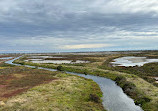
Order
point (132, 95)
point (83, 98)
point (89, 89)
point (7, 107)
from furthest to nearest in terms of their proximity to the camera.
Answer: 1. point (89, 89)
2. point (132, 95)
3. point (83, 98)
4. point (7, 107)

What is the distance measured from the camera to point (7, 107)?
77.8ft

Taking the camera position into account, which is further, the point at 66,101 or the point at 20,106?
the point at 66,101

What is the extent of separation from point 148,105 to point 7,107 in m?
26.7

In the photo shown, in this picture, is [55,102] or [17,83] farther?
[17,83]

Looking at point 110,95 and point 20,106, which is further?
point 110,95

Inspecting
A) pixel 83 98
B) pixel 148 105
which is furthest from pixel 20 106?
pixel 148 105

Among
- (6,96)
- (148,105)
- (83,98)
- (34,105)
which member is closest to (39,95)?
(34,105)

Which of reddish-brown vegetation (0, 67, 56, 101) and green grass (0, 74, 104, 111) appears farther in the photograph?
reddish-brown vegetation (0, 67, 56, 101)

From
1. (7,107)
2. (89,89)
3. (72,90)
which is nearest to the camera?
(7,107)

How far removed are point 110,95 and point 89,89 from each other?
643 centimetres

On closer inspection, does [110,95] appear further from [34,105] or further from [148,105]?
[34,105]

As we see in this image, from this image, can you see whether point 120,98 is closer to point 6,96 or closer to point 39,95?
point 39,95

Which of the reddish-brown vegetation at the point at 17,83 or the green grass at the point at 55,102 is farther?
the reddish-brown vegetation at the point at 17,83

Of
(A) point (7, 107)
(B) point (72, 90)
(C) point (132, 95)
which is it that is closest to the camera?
(A) point (7, 107)
